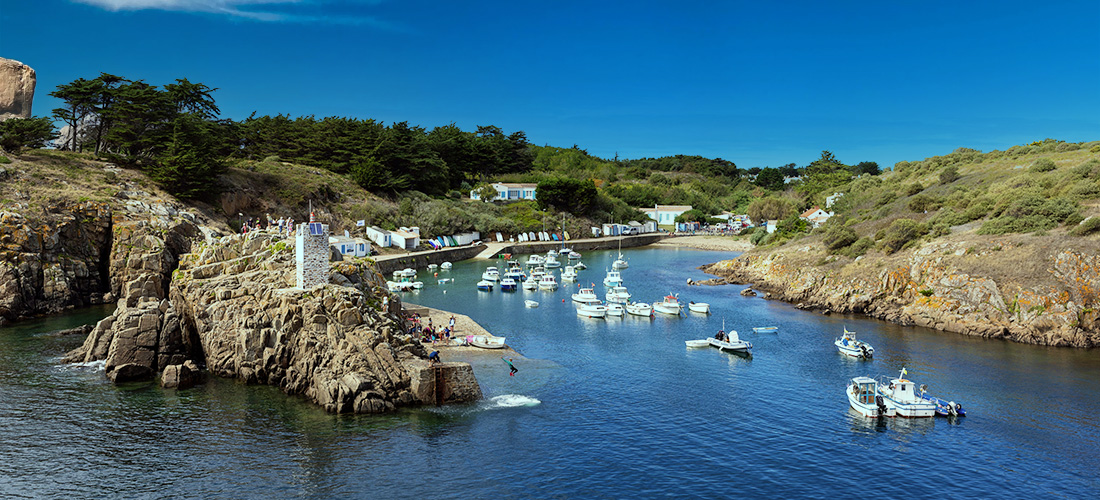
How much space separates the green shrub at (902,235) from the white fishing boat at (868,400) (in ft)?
116

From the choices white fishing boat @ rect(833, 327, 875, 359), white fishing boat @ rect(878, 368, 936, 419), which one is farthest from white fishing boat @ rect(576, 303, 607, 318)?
white fishing boat @ rect(878, 368, 936, 419)

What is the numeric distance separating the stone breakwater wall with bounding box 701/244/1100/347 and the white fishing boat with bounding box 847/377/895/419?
73.4ft

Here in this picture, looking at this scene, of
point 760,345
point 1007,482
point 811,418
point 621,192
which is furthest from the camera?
point 621,192

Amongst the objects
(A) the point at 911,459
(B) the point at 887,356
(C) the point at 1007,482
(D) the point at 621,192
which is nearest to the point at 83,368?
(A) the point at 911,459

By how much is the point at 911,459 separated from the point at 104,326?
4452cm

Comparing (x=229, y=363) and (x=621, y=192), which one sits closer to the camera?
(x=229, y=363)

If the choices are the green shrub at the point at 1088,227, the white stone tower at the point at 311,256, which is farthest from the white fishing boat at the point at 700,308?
the white stone tower at the point at 311,256

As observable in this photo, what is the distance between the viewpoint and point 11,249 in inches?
2231

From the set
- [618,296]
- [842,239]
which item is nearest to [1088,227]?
[842,239]

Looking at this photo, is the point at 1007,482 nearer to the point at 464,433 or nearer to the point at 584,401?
the point at 584,401

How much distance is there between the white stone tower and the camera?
129 feet

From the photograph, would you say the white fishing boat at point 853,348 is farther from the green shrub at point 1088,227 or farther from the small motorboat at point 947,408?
the green shrub at point 1088,227

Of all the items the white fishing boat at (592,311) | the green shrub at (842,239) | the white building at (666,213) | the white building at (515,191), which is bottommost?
the white fishing boat at (592,311)

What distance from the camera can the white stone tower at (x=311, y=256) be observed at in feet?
129
